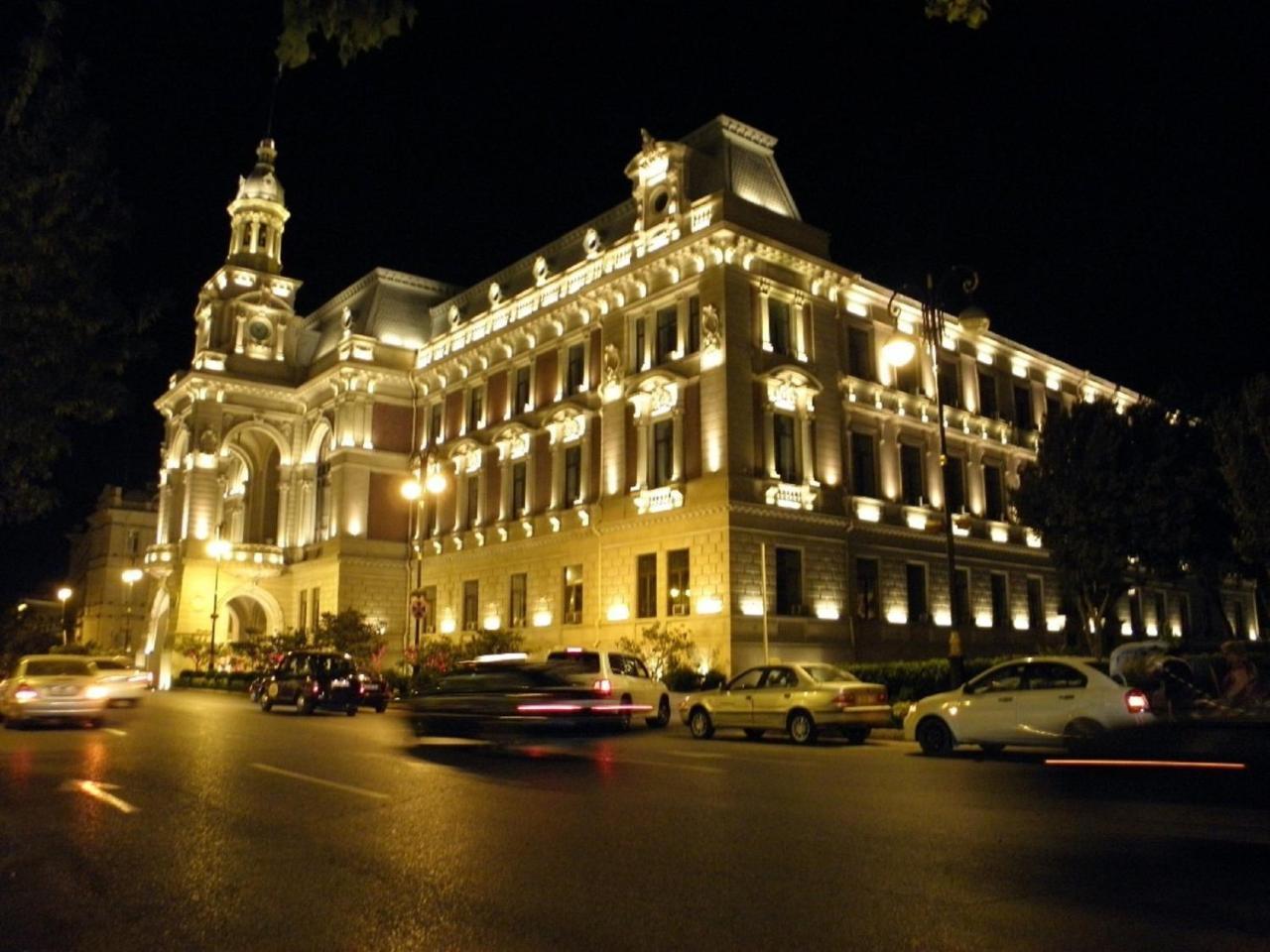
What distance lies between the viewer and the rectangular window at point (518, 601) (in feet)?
138

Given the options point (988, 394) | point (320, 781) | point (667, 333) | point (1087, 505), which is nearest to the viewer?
point (320, 781)

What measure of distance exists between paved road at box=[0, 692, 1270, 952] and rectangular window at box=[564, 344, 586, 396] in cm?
2893

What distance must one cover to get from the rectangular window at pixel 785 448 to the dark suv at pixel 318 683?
15.6 meters

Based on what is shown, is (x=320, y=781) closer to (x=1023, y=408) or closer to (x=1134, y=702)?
(x=1134, y=702)

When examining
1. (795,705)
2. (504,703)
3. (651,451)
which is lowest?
(795,705)

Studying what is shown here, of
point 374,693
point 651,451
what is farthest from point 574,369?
point 374,693

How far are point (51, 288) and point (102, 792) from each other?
26.7ft

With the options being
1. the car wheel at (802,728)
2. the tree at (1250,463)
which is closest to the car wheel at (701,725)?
the car wheel at (802,728)

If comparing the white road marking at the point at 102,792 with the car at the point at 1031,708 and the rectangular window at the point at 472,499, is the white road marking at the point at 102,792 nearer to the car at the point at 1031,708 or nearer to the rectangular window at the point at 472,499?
the car at the point at 1031,708

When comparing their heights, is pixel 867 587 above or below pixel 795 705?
above

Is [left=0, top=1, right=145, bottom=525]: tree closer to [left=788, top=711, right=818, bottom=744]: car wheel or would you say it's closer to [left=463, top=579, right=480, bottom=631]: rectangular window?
[left=788, top=711, right=818, bottom=744]: car wheel

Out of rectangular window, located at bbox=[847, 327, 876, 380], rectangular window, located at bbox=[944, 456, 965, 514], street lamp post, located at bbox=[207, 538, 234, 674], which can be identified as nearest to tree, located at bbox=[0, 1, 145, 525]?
rectangular window, located at bbox=[847, 327, 876, 380]

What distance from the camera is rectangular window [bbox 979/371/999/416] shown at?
45.0m

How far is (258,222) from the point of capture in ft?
204
